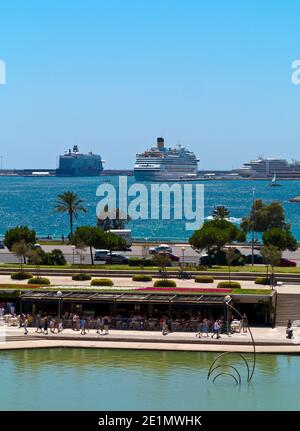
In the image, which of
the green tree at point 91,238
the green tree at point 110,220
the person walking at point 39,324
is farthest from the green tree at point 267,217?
the person walking at point 39,324

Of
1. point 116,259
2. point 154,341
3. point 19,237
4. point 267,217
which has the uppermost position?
point 267,217

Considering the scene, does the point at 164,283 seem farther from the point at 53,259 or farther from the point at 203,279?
the point at 53,259

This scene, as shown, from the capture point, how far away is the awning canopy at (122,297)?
44250 mm

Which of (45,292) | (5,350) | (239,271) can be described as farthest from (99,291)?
(239,271)

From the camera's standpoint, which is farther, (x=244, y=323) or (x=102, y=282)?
(x=102, y=282)

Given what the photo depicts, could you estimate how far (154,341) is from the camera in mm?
41562

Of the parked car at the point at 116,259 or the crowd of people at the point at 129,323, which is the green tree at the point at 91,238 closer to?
the parked car at the point at 116,259

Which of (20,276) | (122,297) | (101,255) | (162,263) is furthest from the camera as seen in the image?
(101,255)

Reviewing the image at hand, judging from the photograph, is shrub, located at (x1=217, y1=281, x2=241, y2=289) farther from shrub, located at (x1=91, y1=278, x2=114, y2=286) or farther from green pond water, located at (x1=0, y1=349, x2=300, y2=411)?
green pond water, located at (x1=0, y1=349, x2=300, y2=411)

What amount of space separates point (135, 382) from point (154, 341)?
6170 millimetres

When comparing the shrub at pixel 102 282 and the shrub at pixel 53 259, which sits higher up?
the shrub at pixel 53 259

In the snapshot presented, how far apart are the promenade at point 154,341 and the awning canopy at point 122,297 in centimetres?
178

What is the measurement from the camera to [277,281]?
171ft

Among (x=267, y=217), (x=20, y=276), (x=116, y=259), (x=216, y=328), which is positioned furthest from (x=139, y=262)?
(x=267, y=217)
